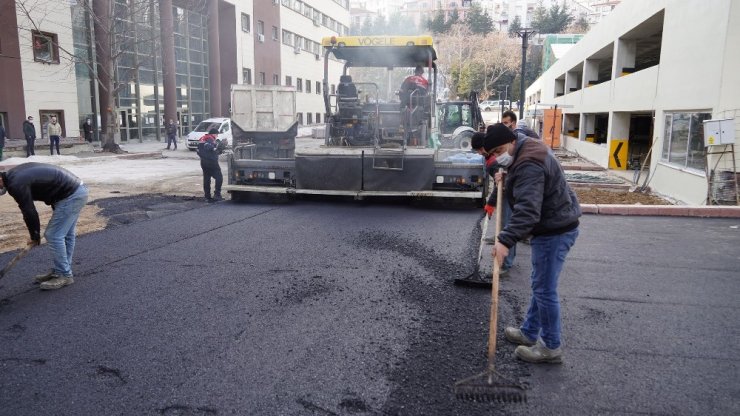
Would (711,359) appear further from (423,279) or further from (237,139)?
(237,139)

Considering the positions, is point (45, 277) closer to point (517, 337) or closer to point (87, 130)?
point (517, 337)

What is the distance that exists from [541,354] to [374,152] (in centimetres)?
608

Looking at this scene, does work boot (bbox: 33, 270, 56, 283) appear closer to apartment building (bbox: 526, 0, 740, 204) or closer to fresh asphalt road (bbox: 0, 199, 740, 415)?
fresh asphalt road (bbox: 0, 199, 740, 415)

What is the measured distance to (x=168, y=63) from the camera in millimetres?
29406

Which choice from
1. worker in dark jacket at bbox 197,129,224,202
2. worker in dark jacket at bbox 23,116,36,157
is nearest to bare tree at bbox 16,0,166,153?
worker in dark jacket at bbox 23,116,36,157

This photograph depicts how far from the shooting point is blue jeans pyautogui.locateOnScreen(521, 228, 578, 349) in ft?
11.9

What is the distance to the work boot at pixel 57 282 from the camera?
5.25 meters

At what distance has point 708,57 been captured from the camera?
34.4 ft

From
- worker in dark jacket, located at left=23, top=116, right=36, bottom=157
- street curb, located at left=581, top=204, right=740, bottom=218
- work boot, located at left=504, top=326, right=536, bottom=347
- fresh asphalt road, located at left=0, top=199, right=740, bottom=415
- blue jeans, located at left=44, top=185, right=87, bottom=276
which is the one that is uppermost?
worker in dark jacket, located at left=23, top=116, right=36, bottom=157

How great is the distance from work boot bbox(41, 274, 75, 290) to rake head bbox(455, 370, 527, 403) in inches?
164

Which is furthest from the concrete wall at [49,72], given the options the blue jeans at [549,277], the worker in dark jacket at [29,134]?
the blue jeans at [549,277]

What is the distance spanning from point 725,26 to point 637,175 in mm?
5427

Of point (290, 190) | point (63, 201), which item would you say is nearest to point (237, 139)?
point (290, 190)

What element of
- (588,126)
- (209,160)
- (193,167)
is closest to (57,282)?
(209,160)
